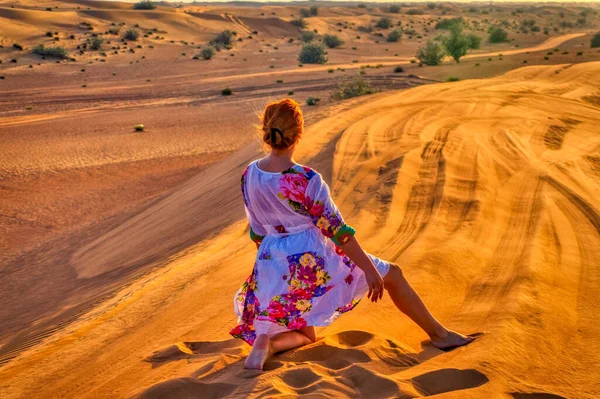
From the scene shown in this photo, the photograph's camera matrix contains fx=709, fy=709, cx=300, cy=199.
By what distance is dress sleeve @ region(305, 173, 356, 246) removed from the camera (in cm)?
387

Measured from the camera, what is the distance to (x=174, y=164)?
17.2 m

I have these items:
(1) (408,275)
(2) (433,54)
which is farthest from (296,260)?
(2) (433,54)

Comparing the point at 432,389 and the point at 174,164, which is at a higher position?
the point at 432,389

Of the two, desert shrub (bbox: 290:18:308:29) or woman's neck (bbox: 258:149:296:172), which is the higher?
desert shrub (bbox: 290:18:308:29)

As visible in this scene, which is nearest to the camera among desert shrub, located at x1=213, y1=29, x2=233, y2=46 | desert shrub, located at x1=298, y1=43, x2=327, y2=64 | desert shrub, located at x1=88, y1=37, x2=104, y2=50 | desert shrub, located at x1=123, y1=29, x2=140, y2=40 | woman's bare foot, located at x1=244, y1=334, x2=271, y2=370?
woman's bare foot, located at x1=244, y1=334, x2=271, y2=370

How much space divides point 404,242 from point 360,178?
221 centimetres

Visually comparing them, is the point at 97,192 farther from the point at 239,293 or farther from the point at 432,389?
the point at 432,389

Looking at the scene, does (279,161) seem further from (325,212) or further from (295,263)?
(295,263)

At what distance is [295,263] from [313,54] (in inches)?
1571

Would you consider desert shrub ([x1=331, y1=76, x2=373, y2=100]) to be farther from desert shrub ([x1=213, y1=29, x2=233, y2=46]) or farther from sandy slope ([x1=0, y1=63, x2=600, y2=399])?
desert shrub ([x1=213, y1=29, x2=233, y2=46])

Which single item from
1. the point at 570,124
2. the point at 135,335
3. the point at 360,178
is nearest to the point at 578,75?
the point at 570,124

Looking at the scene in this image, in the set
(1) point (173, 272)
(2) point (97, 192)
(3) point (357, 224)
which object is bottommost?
(2) point (97, 192)

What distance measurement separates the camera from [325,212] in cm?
387

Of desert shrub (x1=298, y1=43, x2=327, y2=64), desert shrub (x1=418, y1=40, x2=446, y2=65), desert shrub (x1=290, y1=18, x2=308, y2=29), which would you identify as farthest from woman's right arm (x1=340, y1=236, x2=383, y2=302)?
desert shrub (x1=290, y1=18, x2=308, y2=29)
